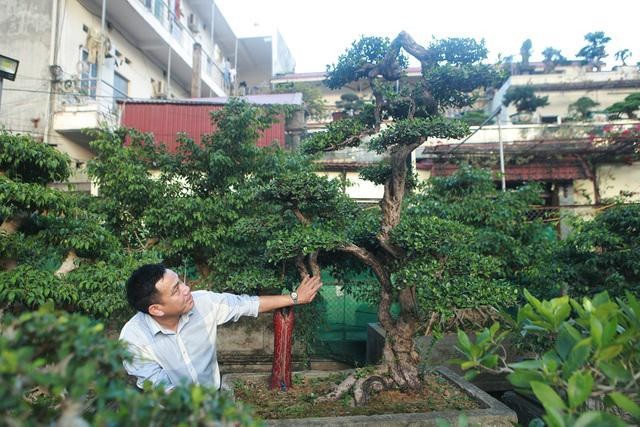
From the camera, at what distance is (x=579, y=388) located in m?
1.20

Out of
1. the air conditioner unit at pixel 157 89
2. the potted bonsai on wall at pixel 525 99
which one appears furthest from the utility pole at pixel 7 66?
the potted bonsai on wall at pixel 525 99

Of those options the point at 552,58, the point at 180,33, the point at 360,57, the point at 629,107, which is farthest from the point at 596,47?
the point at 360,57

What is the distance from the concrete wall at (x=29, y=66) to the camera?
9797 millimetres

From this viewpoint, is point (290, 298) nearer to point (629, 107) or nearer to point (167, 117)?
point (167, 117)

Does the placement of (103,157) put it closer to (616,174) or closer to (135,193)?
(135,193)

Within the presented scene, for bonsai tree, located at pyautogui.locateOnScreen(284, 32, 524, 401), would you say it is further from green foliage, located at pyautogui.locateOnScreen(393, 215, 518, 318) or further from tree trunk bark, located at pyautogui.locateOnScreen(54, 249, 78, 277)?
tree trunk bark, located at pyautogui.locateOnScreen(54, 249, 78, 277)

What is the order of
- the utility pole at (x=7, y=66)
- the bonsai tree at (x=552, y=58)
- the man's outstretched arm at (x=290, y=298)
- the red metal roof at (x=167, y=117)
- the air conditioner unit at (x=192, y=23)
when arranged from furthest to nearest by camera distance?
the bonsai tree at (x=552, y=58) < the air conditioner unit at (x=192, y=23) < the red metal roof at (x=167, y=117) < the utility pole at (x=7, y=66) < the man's outstretched arm at (x=290, y=298)

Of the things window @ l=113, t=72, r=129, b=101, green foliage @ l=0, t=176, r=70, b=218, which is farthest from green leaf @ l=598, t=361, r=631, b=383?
window @ l=113, t=72, r=129, b=101

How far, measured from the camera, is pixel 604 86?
1523cm

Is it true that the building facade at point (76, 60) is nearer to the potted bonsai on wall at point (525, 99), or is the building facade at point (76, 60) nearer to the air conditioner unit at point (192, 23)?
the air conditioner unit at point (192, 23)

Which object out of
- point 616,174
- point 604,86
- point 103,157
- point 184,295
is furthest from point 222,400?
point 604,86

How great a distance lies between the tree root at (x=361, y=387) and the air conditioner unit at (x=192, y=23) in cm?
1637

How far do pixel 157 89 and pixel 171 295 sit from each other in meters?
13.9

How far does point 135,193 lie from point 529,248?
5.06m
